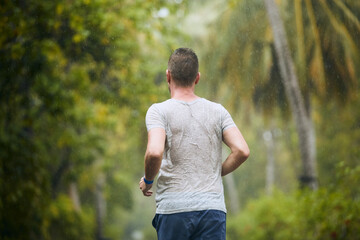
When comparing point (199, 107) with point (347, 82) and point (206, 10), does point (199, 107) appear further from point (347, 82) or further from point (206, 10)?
point (206, 10)

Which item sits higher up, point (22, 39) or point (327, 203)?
point (22, 39)

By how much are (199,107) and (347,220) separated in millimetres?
4375

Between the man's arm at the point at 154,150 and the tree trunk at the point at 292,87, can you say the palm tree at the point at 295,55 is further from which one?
the man's arm at the point at 154,150

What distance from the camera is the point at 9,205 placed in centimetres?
760

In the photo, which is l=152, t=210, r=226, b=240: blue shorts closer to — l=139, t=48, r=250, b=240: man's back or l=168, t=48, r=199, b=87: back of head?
l=139, t=48, r=250, b=240: man's back

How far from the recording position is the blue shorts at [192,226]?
2793 millimetres

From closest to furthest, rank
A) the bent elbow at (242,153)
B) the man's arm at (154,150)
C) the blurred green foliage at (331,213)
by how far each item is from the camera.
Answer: the man's arm at (154,150), the bent elbow at (242,153), the blurred green foliage at (331,213)

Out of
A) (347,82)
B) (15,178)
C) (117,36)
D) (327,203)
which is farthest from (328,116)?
(15,178)

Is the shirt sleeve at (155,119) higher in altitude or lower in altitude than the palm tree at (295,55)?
lower

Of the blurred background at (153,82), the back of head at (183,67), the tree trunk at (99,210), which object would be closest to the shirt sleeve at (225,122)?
the back of head at (183,67)

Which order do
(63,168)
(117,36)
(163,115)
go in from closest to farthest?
(163,115)
(117,36)
(63,168)

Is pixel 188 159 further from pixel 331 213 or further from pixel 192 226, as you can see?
pixel 331 213

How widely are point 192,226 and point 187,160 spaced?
41cm

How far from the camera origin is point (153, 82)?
15094mm
